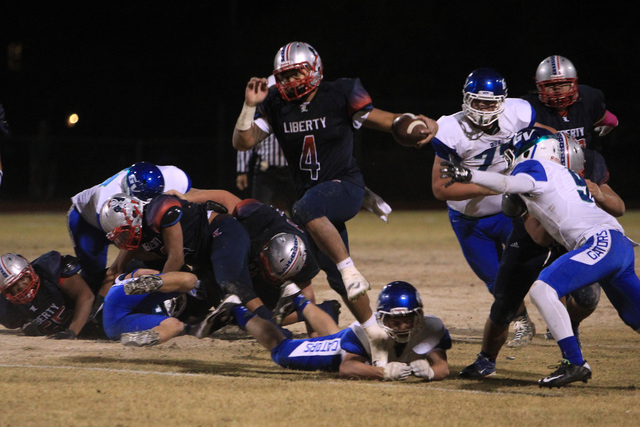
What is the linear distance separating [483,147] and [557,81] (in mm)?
904

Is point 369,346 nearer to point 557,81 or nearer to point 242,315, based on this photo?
point 242,315

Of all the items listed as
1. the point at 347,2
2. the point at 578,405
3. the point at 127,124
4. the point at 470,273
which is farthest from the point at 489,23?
the point at 578,405

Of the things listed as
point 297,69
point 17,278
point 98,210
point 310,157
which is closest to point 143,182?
point 98,210

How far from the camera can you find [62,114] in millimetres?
28453

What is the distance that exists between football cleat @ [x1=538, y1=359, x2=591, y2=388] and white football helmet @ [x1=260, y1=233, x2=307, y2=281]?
2.02 meters

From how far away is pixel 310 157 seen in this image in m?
5.77

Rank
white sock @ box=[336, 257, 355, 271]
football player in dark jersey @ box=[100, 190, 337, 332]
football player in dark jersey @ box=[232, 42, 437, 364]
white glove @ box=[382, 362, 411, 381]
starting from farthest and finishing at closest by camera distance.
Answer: football player in dark jersey @ box=[100, 190, 337, 332]
football player in dark jersey @ box=[232, 42, 437, 364]
white sock @ box=[336, 257, 355, 271]
white glove @ box=[382, 362, 411, 381]

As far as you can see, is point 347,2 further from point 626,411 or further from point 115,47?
point 626,411

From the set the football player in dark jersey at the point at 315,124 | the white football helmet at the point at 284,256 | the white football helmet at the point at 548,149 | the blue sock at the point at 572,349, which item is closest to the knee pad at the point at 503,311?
the blue sock at the point at 572,349

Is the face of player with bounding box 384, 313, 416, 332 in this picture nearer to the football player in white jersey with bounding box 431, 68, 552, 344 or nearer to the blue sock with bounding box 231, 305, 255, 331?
the blue sock with bounding box 231, 305, 255, 331

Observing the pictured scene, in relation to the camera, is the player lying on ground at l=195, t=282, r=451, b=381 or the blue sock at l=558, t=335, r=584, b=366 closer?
the blue sock at l=558, t=335, r=584, b=366

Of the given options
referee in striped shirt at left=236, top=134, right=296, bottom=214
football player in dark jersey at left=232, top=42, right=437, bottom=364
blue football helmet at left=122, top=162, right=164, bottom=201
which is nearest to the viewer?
football player in dark jersey at left=232, top=42, right=437, bottom=364

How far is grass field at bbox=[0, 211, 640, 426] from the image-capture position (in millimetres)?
4164

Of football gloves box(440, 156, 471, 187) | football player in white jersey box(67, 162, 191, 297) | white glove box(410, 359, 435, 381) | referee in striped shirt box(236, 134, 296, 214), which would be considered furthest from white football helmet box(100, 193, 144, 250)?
referee in striped shirt box(236, 134, 296, 214)
